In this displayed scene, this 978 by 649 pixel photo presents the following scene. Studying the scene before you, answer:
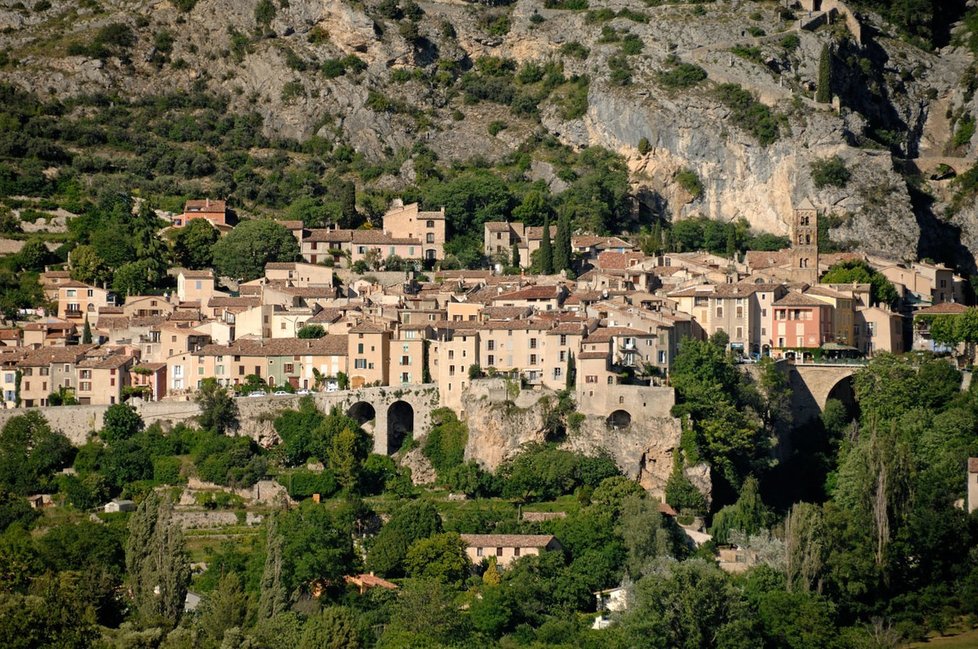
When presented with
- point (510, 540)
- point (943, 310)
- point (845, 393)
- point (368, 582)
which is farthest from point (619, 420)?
point (943, 310)

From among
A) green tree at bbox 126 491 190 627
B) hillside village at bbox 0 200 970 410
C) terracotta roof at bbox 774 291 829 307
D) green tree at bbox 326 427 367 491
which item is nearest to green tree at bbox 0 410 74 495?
hillside village at bbox 0 200 970 410

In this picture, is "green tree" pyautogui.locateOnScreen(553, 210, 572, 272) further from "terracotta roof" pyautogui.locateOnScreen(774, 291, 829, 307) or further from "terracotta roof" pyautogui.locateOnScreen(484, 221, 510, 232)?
"terracotta roof" pyautogui.locateOnScreen(774, 291, 829, 307)

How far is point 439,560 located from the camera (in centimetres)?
6303

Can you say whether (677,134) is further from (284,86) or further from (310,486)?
(310,486)

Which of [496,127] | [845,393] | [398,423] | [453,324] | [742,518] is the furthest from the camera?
[496,127]

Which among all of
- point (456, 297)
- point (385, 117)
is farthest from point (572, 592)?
point (385, 117)

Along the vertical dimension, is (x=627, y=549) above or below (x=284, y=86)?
below

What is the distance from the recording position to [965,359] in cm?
7838

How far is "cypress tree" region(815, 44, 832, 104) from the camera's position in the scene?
337ft

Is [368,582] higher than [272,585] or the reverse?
the reverse

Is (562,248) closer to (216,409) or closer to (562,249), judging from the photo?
(562,249)

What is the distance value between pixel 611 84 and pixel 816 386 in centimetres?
3589

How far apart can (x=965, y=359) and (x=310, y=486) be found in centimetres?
2807

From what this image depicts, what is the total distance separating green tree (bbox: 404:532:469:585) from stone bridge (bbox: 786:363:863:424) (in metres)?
18.2
